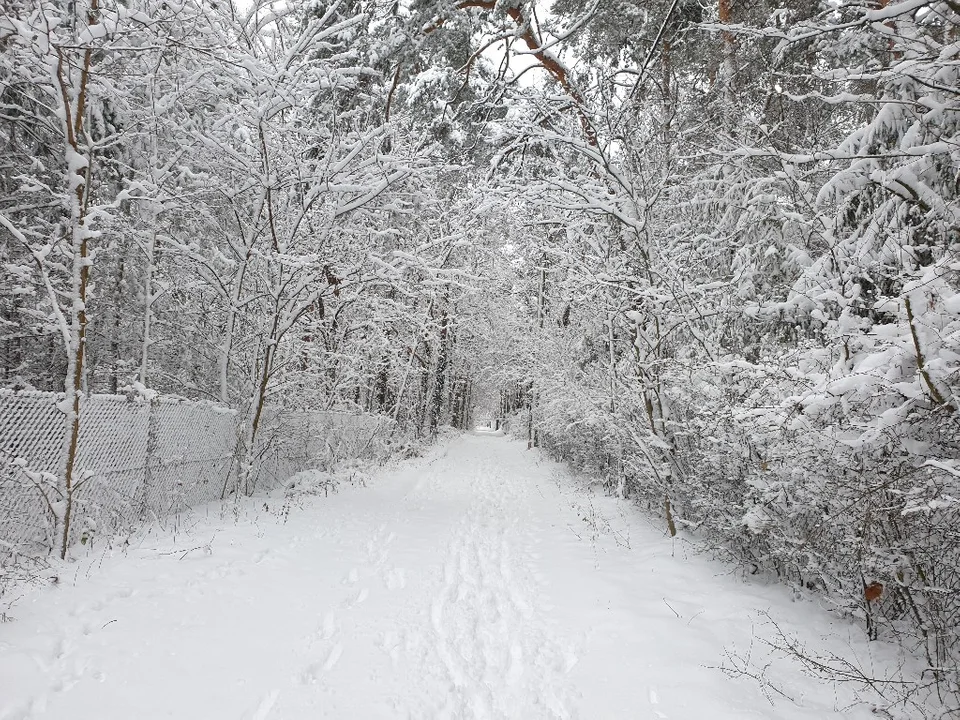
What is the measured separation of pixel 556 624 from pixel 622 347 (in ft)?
22.5

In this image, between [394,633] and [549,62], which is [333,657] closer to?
[394,633]

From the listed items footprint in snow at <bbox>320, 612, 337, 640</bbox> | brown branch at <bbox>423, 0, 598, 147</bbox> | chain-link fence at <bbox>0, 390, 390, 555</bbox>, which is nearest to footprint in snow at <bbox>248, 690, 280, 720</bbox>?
footprint in snow at <bbox>320, 612, 337, 640</bbox>

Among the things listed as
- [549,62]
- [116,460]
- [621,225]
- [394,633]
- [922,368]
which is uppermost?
[549,62]

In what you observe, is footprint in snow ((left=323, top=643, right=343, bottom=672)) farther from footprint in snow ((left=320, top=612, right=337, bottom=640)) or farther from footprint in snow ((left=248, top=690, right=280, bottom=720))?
footprint in snow ((left=248, top=690, right=280, bottom=720))

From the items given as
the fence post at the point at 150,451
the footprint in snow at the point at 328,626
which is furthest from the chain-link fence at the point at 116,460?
the footprint in snow at the point at 328,626

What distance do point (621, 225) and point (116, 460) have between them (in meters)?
7.04

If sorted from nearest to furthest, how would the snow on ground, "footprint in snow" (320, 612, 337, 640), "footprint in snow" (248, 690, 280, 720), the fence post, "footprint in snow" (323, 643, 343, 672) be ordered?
"footprint in snow" (248, 690, 280, 720) → the snow on ground → "footprint in snow" (323, 643, 343, 672) → "footprint in snow" (320, 612, 337, 640) → the fence post

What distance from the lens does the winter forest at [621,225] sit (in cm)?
334

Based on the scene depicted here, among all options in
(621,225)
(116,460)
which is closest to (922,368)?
(621,225)

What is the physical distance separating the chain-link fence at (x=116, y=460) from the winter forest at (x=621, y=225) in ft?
0.32

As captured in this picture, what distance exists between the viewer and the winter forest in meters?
3.34

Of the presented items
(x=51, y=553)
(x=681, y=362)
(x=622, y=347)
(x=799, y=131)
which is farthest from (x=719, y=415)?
(x=51, y=553)

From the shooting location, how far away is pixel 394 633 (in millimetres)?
4375

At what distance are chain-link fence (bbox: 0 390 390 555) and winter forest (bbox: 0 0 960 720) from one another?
10 cm
